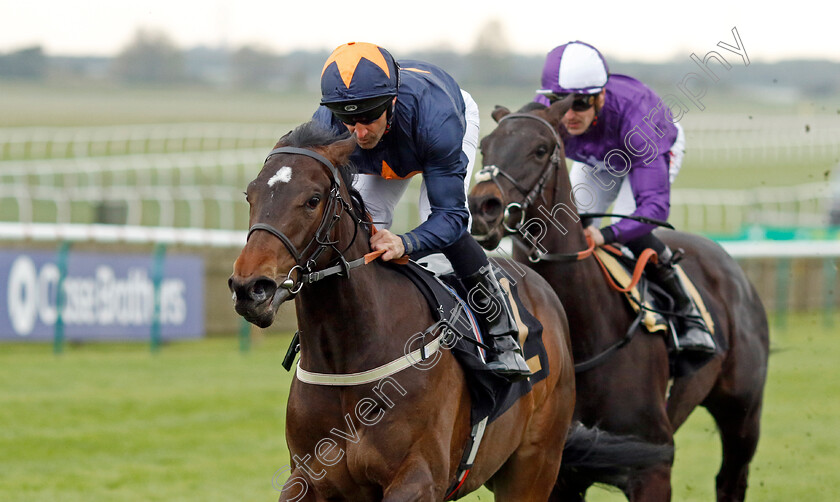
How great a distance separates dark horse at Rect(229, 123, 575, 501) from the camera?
289 cm

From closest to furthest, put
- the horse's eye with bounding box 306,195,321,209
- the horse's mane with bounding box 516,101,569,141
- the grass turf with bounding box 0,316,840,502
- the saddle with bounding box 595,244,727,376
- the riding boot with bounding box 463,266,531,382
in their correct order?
the horse's eye with bounding box 306,195,321,209 → the riding boot with bounding box 463,266,531,382 → the horse's mane with bounding box 516,101,569,141 → the saddle with bounding box 595,244,727,376 → the grass turf with bounding box 0,316,840,502

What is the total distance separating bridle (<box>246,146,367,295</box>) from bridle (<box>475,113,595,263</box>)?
4.24ft

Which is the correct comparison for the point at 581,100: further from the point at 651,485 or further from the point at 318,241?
the point at 318,241

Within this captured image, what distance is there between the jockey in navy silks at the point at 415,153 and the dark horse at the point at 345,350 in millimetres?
163

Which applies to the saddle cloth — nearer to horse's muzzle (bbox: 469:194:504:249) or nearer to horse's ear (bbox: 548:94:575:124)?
horse's muzzle (bbox: 469:194:504:249)

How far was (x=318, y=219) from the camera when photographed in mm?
2959

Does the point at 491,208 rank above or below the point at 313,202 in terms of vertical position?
below

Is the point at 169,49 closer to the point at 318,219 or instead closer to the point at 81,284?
the point at 81,284

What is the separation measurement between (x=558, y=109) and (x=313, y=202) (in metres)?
1.95

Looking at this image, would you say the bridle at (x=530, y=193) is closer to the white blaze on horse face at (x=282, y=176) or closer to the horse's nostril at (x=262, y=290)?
the white blaze on horse face at (x=282, y=176)

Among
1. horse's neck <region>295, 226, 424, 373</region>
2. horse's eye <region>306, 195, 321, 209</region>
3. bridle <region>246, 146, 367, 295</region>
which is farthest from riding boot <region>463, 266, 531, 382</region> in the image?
horse's eye <region>306, 195, 321, 209</region>

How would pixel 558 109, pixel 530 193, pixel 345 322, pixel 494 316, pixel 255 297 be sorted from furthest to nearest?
pixel 558 109
pixel 530 193
pixel 494 316
pixel 345 322
pixel 255 297

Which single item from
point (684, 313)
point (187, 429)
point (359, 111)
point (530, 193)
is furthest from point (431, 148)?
point (187, 429)

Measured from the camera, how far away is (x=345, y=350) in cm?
323
